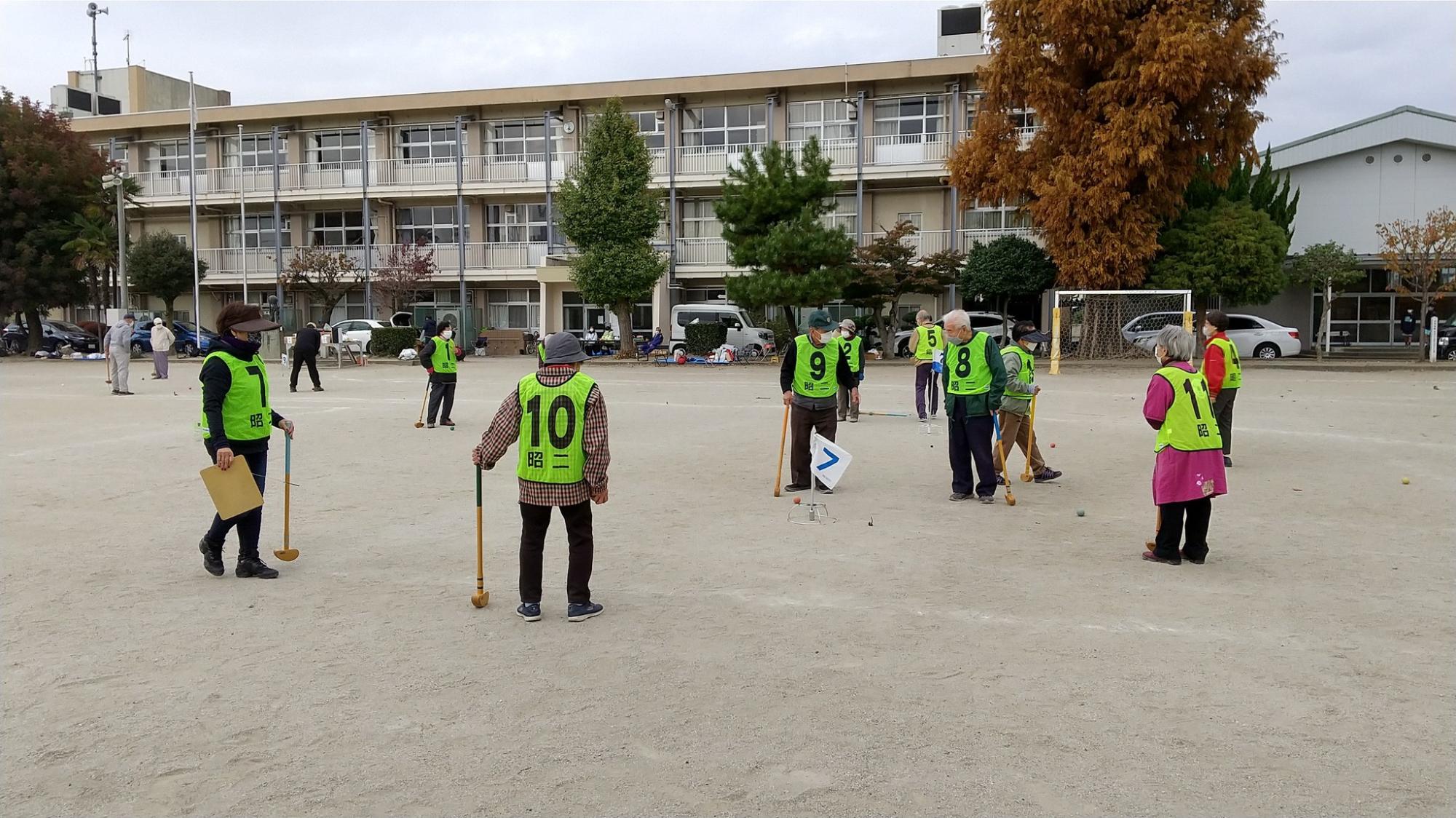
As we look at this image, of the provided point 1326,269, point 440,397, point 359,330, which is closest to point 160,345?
point 440,397

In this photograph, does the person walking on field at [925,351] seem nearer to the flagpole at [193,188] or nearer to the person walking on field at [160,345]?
the person walking on field at [160,345]

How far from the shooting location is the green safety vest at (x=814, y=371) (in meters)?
10.4

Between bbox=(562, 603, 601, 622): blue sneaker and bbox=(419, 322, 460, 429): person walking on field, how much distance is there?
9978 millimetres

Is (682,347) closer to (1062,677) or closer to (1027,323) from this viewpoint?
(1027,323)

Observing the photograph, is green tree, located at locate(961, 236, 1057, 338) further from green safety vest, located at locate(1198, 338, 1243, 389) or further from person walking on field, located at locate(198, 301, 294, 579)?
person walking on field, located at locate(198, 301, 294, 579)

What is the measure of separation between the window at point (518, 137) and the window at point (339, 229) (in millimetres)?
6296

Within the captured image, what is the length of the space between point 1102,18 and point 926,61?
1061 cm

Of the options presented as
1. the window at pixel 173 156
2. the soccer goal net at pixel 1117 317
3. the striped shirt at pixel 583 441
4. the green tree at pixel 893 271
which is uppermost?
the window at pixel 173 156

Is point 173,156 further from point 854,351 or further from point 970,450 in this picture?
point 970,450

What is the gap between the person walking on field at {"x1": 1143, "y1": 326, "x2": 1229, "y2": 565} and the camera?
7246 millimetres

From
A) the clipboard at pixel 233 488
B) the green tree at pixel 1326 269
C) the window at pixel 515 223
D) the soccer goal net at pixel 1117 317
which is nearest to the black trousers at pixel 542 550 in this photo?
the clipboard at pixel 233 488

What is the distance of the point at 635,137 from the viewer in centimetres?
Answer: 3478

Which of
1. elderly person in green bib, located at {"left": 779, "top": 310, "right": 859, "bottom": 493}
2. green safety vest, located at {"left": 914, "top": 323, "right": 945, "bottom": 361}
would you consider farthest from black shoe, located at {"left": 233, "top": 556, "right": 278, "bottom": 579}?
green safety vest, located at {"left": 914, "top": 323, "right": 945, "bottom": 361}

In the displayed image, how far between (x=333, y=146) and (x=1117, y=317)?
3236cm
